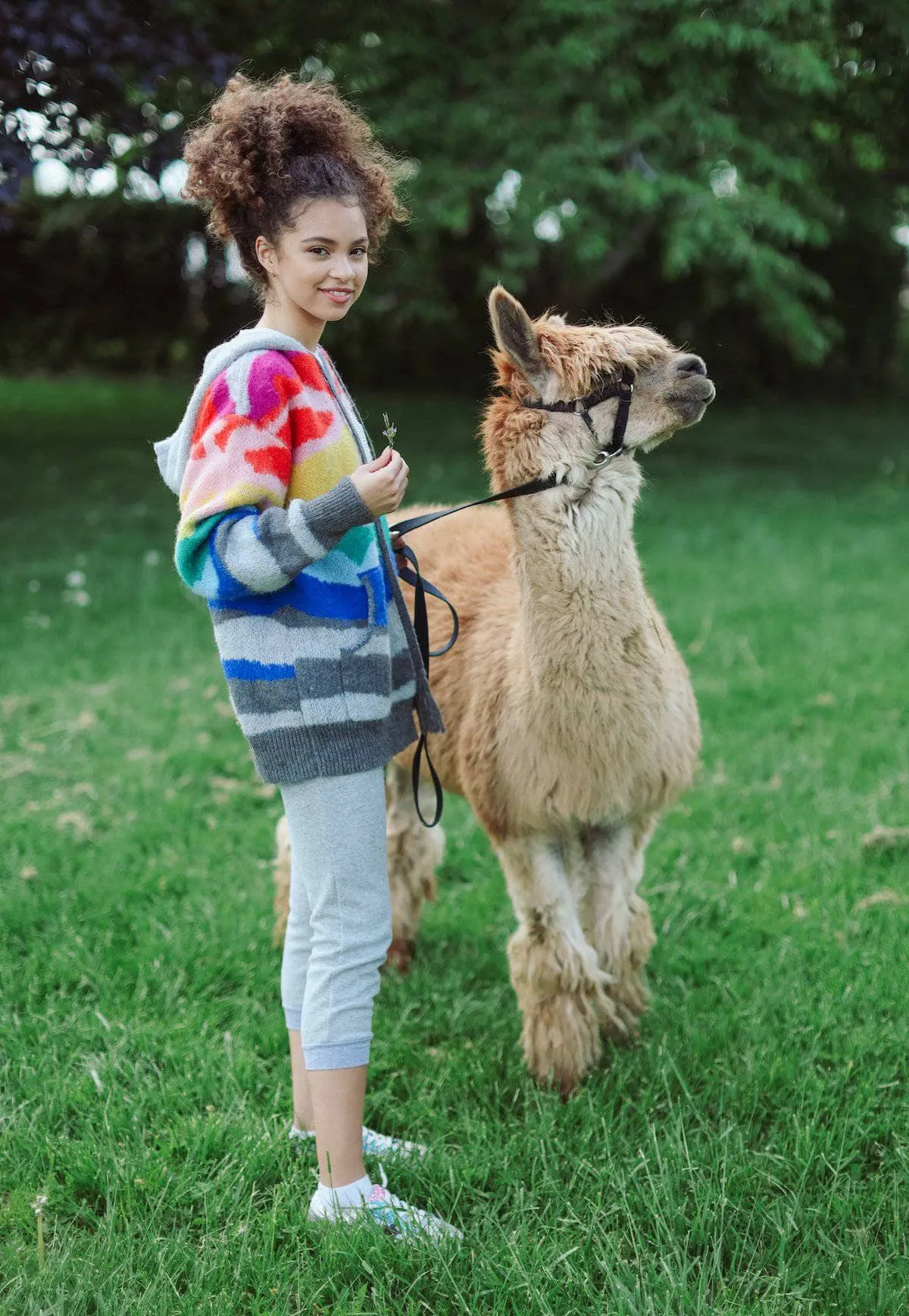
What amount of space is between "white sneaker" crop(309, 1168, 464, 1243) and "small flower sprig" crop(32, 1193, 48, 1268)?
0.47 metres

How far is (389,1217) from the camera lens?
2.17 m

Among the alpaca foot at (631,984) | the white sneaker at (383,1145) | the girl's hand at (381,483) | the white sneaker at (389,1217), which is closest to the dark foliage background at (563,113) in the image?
the alpaca foot at (631,984)

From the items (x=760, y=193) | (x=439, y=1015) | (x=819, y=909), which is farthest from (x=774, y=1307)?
(x=760, y=193)

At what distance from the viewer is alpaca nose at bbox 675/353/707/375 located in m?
2.31

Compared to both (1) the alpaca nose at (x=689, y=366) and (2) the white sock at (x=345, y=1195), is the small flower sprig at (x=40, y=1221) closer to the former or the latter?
(2) the white sock at (x=345, y=1195)

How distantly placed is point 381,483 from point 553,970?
4.14 feet

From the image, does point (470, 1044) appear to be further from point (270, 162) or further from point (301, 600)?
point (270, 162)

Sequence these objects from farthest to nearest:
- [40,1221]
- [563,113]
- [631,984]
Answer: [563,113] < [631,984] < [40,1221]

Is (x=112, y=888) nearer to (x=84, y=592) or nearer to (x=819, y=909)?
(x=819, y=909)

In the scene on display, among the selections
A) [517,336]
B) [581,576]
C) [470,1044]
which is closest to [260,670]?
[581,576]

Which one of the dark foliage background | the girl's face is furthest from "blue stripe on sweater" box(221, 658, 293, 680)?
the dark foliage background

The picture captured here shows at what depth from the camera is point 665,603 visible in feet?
21.4

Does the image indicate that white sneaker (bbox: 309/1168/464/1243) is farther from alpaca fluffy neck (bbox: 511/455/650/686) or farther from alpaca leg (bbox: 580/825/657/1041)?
alpaca fluffy neck (bbox: 511/455/650/686)

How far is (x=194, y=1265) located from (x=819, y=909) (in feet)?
6.37
